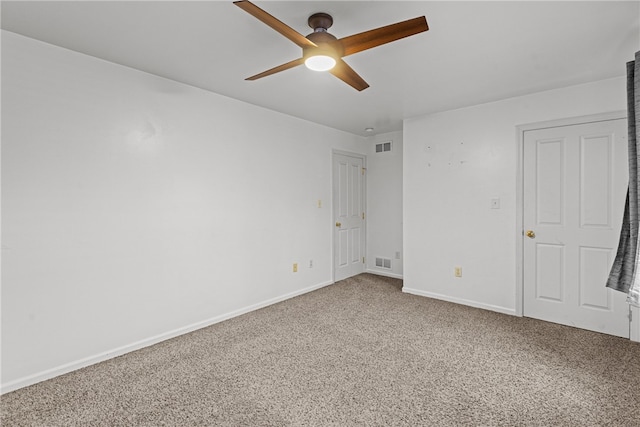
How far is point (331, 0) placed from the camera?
5.70 ft

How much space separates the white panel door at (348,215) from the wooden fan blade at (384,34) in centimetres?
302

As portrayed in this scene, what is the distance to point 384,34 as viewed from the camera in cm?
164

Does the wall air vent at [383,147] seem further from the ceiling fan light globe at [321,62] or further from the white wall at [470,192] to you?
the ceiling fan light globe at [321,62]

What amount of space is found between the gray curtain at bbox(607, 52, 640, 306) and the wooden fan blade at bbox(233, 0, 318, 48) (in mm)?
1936

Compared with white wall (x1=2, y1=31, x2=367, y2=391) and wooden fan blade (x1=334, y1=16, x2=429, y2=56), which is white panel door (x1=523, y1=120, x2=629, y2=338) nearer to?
wooden fan blade (x1=334, y1=16, x2=429, y2=56)

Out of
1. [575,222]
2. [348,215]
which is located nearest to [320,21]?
[575,222]

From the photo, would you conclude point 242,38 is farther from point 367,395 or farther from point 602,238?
point 602,238

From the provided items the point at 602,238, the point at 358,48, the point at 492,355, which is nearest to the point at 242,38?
Result: the point at 358,48

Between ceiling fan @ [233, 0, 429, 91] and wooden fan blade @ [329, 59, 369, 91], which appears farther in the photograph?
wooden fan blade @ [329, 59, 369, 91]

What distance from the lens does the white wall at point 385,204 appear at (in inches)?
200

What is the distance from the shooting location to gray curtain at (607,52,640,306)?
6.05 ft

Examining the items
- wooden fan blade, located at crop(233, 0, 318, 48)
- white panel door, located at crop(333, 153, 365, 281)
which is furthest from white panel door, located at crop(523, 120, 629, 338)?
wooden fan blade, located at crop(233, 0, 318, 48)

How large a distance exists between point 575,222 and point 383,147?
2.80 m

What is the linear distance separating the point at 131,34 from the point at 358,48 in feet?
5.10
